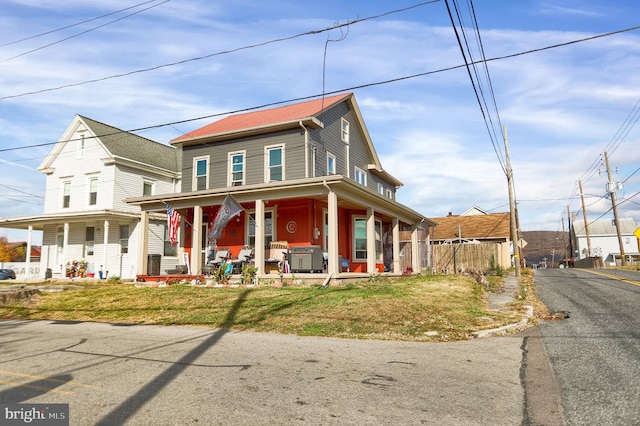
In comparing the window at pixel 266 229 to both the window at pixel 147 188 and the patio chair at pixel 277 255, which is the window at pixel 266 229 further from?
the window at pixel 147 188

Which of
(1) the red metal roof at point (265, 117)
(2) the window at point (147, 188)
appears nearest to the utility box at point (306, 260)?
(1) the red metal roof at point (265, 117)

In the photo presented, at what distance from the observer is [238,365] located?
19.6 feet

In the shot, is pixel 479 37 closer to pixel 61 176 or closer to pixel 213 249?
pixel 213 249

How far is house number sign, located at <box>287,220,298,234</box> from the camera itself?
18875 millimetres

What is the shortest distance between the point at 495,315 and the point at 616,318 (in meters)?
2.48

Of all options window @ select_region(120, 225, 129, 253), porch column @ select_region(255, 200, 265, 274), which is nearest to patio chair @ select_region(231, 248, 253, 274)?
porch column @ select_region(255, 200, 265, 274)

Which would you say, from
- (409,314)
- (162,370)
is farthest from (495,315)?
(162,370)

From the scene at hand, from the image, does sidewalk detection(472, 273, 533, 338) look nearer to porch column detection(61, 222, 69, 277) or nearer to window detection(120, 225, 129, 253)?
window detection(120, 225, 129, 253)

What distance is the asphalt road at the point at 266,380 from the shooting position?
409cm

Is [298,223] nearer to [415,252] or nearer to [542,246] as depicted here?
[415,252]

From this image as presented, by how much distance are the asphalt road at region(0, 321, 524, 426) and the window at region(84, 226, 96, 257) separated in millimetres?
19339

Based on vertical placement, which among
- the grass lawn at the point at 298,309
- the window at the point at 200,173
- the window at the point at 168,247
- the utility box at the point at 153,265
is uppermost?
the window at the point at 200,173

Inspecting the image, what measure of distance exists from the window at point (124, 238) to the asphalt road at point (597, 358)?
72.6 ft

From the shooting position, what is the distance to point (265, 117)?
2292 cm
